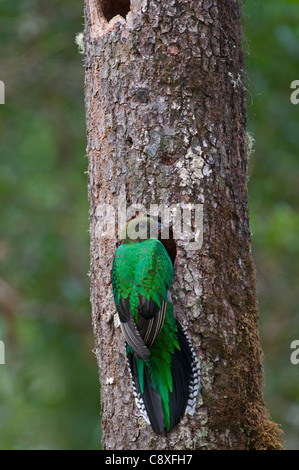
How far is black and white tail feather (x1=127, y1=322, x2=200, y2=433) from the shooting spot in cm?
325

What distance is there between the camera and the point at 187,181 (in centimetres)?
346

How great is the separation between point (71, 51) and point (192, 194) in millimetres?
5809

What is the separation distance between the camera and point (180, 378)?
10.9 ft

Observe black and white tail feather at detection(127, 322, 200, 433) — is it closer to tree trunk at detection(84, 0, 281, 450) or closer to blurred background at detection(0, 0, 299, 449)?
tree trunk at detection(84, 0, 281, 450)

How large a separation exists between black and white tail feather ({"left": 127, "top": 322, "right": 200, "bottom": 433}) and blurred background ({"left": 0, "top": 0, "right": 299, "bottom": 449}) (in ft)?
12.9

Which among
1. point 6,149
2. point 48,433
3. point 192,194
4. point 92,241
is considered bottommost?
point 48,433

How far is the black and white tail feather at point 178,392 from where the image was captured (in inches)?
128

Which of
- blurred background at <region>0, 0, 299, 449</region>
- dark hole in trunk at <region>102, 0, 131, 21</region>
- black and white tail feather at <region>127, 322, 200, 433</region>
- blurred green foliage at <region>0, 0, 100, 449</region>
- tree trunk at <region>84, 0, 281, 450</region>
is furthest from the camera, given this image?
blurred green foliage at <region>0, 0, 100, 449</region>

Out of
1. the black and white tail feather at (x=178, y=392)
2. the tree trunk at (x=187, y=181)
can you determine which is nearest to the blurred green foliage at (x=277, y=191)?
the tree trunk at (x=187, y=181)

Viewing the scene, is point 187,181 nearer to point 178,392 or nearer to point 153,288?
point 153,288

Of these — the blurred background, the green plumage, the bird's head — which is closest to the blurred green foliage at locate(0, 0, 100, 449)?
the blurred background

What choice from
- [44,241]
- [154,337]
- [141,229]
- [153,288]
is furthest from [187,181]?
[44,241]
